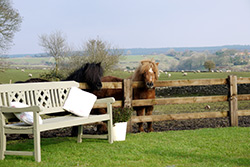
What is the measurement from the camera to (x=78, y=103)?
6.69 metres

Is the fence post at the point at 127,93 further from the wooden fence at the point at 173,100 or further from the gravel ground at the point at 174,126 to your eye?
the gravel ground at the point at 174,126

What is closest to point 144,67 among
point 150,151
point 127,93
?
point 127,93

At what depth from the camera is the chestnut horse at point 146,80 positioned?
8219 mm

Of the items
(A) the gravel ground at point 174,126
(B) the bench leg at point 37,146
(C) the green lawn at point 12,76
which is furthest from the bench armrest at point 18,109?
(C) the green lawn at point 12,76

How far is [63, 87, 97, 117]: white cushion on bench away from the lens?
6.58m

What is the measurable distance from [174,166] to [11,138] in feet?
15.8

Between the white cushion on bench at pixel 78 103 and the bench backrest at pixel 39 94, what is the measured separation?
194 millimetres

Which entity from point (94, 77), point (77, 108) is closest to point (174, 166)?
point (77, 108)

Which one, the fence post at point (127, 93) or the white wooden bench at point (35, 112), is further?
the fence post at point (127, 93)

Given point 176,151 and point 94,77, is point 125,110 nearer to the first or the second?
point 94,77

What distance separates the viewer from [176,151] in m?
6.15

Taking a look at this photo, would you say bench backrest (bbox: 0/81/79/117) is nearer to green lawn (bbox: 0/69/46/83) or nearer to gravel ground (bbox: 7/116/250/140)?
gravel ground (bbox: 7/116/250/140)

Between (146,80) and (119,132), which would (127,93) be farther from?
(119,132)

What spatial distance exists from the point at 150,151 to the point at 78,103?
1708mm
